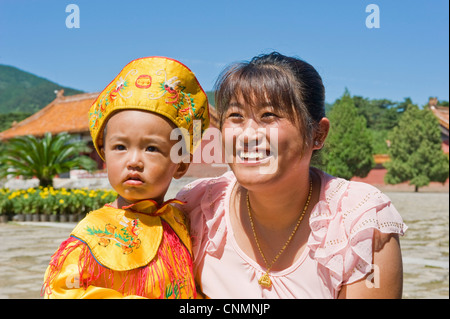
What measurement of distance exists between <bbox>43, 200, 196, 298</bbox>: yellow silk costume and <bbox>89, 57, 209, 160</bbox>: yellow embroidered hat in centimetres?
29

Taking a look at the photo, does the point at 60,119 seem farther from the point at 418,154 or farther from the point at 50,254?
the point at 418,154

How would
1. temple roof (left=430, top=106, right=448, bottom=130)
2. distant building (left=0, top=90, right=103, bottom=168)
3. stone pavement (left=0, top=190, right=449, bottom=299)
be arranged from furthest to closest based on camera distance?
temple roof (left=430, top=106, right=448, bottom=130)
distant building (left=0, top=90, right=103, bottom=168)
stone pavement (left=0, top=190, right=449, bottom=299)

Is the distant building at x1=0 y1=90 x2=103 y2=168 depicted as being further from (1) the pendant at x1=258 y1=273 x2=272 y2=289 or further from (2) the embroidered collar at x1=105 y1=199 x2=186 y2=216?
(1) the pendant at x1=258 y1=273 x2=272 y2=289

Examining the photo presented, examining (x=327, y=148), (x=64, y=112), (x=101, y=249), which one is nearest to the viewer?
(x=101, y=249)

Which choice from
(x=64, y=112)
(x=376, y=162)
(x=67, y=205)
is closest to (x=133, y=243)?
(x=67, y=205)

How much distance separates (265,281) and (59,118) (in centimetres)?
2322

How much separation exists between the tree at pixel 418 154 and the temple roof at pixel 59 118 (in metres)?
16.7

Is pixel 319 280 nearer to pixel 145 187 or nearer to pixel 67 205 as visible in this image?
pixel 145 187

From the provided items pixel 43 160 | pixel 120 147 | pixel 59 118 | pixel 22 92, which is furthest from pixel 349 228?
pixel 22 92

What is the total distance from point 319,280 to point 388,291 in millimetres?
237

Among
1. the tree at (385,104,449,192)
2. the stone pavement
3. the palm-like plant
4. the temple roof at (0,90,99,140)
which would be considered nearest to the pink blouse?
the stone pavement

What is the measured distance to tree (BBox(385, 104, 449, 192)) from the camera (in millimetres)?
27062

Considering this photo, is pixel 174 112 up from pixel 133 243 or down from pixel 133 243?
up

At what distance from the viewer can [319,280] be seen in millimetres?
1647
